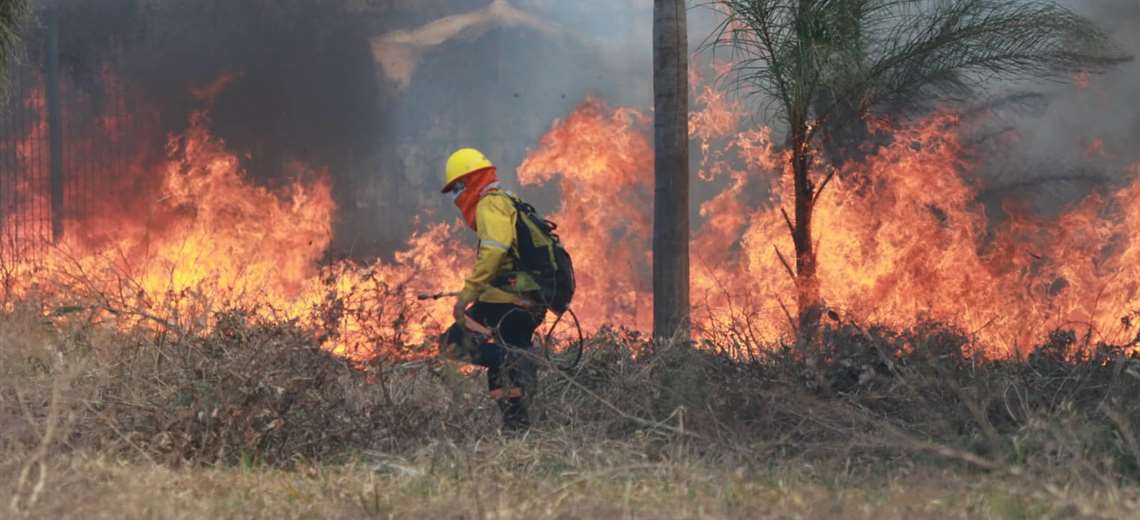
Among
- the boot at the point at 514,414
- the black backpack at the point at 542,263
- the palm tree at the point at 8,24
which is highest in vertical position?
the palm tree at the point at 8,24

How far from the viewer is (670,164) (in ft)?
35.2

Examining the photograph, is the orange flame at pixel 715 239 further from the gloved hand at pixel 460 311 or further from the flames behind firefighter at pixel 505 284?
the gloved hand at pixel 460 311

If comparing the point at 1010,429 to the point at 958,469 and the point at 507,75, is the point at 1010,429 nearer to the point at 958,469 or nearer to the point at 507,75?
the point at 958,469

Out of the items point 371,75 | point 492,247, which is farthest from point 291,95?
point 492,247

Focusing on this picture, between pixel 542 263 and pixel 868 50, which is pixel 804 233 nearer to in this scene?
pixel 868 50

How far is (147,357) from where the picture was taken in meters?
7.67

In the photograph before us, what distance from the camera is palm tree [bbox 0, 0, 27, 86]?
11773 mm

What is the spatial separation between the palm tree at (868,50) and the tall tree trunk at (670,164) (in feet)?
1.27

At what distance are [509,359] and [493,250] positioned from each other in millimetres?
689

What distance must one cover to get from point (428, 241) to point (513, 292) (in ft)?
26.0

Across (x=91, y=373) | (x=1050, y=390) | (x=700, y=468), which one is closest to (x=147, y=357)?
(x=91, y=373)

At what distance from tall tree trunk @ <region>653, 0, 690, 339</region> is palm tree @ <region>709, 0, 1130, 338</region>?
39 centimetres

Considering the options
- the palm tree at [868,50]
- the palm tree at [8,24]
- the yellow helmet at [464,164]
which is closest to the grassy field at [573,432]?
the yellow helmet at [464,164]

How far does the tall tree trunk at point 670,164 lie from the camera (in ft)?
35.0
